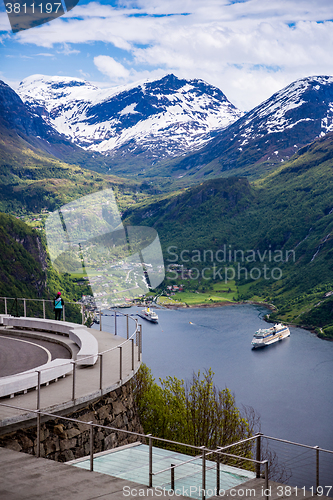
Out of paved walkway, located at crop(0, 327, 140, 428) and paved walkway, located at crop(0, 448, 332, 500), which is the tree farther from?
paved walkway, located at crop(0, 448, 332, 500)

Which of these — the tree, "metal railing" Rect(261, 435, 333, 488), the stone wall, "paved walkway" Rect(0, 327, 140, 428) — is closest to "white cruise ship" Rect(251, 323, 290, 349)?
"metal railing" Rect(261, 435, 333, 488)

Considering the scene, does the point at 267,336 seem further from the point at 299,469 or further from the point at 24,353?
the point at 24,353

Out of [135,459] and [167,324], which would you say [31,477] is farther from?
[167,324]

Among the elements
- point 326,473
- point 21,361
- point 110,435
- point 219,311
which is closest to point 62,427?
point 110,435

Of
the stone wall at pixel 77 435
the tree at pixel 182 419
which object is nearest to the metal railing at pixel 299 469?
the tree at pixel 182 419

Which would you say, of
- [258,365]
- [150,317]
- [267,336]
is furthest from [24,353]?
[150,317]

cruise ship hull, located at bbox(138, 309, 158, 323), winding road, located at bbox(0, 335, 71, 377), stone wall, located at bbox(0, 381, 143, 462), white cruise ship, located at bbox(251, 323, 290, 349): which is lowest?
cruise ship hull, located at bbox(138, 309, 158, 323)
